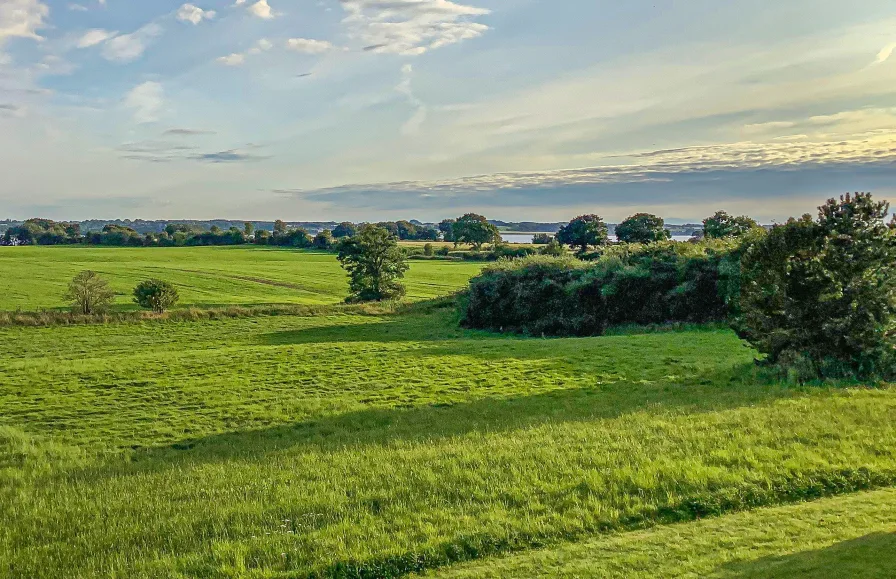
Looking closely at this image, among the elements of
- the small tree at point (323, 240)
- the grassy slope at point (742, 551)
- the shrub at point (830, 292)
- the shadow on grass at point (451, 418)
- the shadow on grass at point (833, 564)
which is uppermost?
the small tree at point (323, 240)

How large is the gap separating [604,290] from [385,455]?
108 ft

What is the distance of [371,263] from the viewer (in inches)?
2832

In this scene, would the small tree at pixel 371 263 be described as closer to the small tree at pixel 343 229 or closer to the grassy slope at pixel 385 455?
the grassy slope at pixel 385 455

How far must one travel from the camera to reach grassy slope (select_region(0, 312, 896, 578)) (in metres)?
10.2

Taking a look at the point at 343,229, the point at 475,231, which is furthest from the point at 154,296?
the point at 343,229

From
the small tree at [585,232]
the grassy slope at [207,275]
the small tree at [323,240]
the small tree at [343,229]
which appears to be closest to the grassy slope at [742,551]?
the grassy slope at [207,275]

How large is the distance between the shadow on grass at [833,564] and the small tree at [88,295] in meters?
54.6

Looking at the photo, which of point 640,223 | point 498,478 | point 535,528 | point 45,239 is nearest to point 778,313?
point 498,478

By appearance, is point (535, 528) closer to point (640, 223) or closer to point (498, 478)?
point (498, 478)

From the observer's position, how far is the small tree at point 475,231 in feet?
461

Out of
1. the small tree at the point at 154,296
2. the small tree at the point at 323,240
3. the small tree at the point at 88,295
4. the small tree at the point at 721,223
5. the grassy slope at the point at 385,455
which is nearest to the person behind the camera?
the grassy slope at the point at 385,455

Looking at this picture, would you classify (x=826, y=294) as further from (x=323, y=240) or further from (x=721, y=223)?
(x=323, y=240)

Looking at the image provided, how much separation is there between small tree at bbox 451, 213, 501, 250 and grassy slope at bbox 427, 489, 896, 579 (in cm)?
13046

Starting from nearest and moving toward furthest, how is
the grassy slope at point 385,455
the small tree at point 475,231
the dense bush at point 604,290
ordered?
1. the grassy slope at point 385,455
2. the dense bush at point 604,290
3. the small tree at point 475,231
